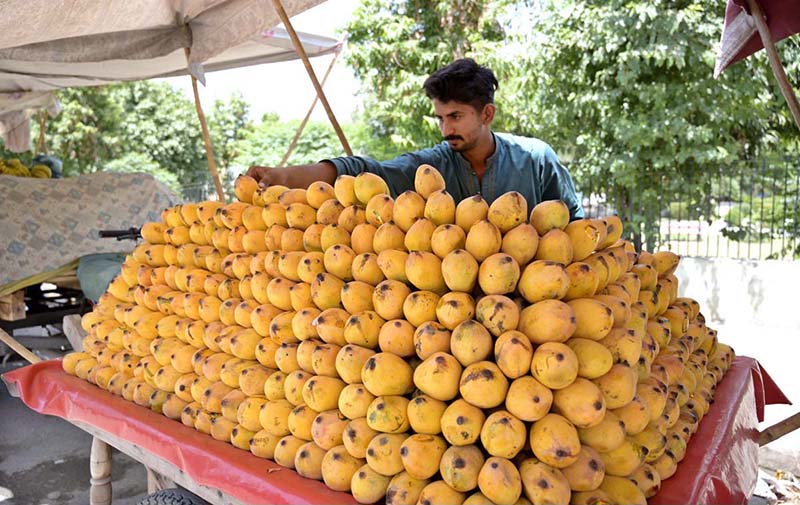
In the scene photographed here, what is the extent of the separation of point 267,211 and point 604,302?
1.06 metres

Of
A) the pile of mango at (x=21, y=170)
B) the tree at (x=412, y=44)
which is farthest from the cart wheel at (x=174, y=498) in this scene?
the tree at (x=412, y=44)

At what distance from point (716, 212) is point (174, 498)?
6489 mm

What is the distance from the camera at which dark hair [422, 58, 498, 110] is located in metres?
2.64

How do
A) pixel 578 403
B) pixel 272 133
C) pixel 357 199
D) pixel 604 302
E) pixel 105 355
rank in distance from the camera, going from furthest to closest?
pixel 272 133
pixel 105 355
pixel 357 199
pixel 604 302
pixel 578 403

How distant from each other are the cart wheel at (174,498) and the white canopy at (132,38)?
1.94 metres

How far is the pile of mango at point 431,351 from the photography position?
→ 4.09 feet

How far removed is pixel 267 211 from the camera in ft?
6.23

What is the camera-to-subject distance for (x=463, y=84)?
264cm

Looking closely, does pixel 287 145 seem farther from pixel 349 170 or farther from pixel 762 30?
pixel 762 30

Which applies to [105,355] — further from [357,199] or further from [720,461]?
[720,461]

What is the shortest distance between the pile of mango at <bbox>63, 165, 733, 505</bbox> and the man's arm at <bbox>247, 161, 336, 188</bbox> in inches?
10.0

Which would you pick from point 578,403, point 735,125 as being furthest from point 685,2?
point 578,403

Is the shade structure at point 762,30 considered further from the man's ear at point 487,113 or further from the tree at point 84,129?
the tree at point 84,129

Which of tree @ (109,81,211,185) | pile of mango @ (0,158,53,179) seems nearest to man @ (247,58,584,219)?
pile of mango @ (0,158,53,179)
